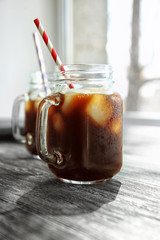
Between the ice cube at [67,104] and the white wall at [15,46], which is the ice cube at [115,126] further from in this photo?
the white wall at [15,46]

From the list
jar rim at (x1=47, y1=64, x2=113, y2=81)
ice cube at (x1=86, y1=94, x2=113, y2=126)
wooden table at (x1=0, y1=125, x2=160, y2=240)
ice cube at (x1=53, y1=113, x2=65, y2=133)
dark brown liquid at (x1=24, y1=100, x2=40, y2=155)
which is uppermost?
jar rim at (x1=47, y1=64, x2=113, y2=81)

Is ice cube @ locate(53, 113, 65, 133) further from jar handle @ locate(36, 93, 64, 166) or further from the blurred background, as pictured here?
the blurred background

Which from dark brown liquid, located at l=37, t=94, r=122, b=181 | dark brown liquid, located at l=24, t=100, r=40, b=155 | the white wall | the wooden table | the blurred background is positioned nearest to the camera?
the wooden table

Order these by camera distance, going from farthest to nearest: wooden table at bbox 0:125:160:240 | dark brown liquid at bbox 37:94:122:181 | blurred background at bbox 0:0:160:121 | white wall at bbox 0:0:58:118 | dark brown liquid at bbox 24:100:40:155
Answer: blurred background at bbox 0:0:160:121 < white wall at bbox 0:0:58:118 < dark brown liquid at bbox 24:100:40:155 < dark brown liquid at bbox 37:94:122:181 < wooden table at bbox 0:125:160:240

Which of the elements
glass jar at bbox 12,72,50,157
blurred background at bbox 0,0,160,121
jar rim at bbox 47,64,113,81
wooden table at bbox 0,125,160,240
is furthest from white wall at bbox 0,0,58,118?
jar rim at bbox 47,64,113,81

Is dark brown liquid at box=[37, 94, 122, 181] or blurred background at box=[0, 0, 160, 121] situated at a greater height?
blurred background at box=[0, 0, 160, 121]

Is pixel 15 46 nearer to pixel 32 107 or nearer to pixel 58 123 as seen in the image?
pixel 32 107

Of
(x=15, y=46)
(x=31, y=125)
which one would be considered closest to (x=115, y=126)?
(x=31, y=125)
